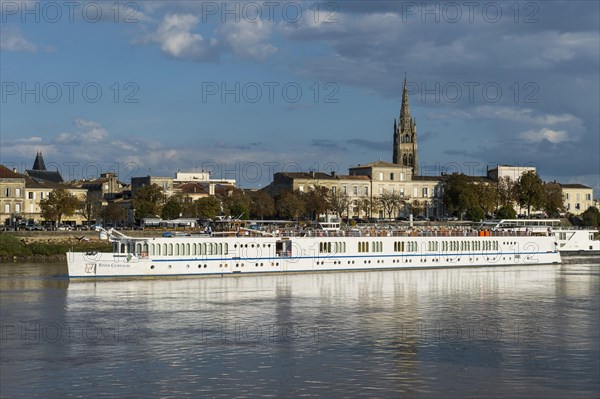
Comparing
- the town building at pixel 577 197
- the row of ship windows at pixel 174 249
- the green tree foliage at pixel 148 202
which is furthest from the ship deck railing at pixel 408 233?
the town building at pixel 577 197

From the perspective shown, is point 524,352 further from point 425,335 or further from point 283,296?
point 283,296

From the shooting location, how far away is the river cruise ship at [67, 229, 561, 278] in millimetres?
56031

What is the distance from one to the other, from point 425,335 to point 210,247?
85.9 feet

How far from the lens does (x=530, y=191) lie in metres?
125

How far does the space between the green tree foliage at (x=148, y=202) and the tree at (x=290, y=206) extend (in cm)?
1455

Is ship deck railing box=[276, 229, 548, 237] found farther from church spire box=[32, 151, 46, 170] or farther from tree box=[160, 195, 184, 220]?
church spire box=[32, 151, 46, 170]

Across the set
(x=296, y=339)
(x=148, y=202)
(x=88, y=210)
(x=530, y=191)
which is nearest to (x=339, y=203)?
(x=530, y=191)

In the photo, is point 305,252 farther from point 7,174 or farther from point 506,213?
point 506,213

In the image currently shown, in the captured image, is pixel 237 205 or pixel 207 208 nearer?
pixel 237 205

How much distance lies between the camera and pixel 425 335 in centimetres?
3466

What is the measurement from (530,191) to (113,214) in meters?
55.7

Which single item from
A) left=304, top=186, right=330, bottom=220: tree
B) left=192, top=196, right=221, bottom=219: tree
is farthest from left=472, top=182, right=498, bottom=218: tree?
left=192, top=196, right=221, bottom=219: tree

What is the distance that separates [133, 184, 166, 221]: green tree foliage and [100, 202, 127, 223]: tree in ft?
14.9

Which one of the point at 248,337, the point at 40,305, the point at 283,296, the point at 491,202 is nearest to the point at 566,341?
the point at 248,337
